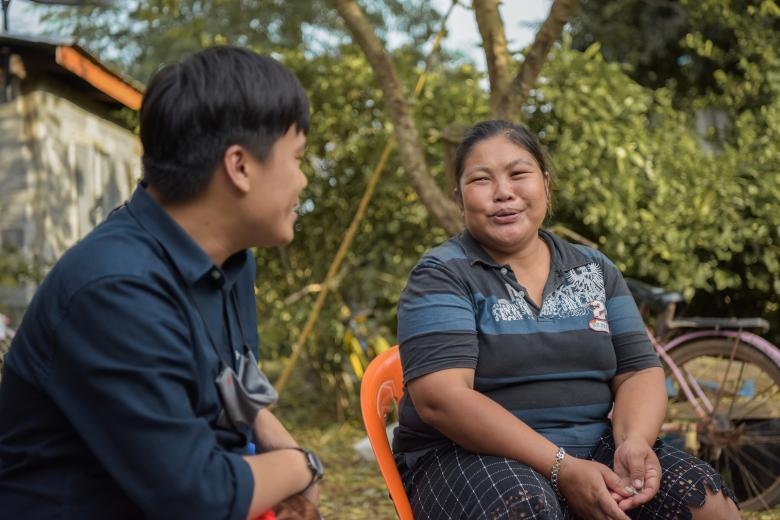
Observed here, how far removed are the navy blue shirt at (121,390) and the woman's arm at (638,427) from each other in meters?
1.05

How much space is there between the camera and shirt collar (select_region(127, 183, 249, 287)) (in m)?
1.50

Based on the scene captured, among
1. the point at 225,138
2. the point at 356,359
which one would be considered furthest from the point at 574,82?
the point at 225,138

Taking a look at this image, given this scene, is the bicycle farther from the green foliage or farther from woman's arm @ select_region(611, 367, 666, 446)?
woman's arm @ select_region(611, 367, 666, 446)

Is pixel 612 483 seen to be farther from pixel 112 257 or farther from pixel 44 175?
pixel 44 175

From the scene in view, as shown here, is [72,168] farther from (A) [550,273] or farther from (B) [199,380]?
(B) [199,380]

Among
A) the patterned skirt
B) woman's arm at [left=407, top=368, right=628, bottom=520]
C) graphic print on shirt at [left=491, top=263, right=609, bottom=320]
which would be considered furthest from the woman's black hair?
the patterned skirt

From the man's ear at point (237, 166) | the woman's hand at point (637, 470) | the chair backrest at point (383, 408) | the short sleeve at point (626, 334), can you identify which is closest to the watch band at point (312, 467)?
the man's ear at point (237, 166)

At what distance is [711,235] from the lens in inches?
221

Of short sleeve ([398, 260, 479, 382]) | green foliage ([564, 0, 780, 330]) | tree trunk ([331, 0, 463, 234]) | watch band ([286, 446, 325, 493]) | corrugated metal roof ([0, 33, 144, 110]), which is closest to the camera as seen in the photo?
watch band ([286, 446, 325, 493])

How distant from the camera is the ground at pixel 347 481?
14.9ft

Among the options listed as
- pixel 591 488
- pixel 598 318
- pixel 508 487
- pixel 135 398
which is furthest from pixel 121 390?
pixel 598 318

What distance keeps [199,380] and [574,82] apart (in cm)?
483

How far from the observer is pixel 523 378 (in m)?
2.25

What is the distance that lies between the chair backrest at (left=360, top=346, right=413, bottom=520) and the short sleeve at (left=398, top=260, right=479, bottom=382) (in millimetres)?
212
